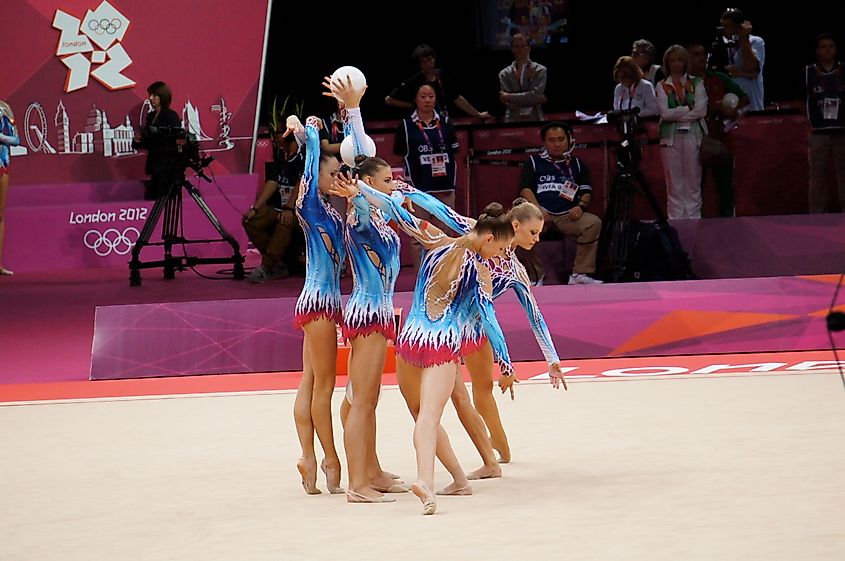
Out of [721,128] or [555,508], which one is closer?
[555,508]

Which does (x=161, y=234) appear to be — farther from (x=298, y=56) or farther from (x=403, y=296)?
(x=403, y=296)

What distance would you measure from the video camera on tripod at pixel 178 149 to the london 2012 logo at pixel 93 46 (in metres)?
2.04

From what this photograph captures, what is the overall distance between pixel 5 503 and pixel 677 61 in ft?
27.0

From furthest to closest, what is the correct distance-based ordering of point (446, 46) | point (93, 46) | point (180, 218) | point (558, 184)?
point (446, 46)
point (93, 46)
point (180, 218)
point (558, 184)

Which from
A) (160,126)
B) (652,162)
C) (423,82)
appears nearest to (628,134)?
(652,162)

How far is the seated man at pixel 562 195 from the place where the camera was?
465 inches

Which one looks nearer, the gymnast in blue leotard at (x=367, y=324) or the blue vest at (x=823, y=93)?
the gymnast in blue leotard at (x=367, y=324)

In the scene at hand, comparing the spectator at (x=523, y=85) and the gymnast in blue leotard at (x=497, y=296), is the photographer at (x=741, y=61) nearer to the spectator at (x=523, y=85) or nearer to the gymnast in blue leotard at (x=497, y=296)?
the spectator at (x=523, y=85)

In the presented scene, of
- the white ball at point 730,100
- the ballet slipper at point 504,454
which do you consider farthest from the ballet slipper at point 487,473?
the white ball at point 730,100

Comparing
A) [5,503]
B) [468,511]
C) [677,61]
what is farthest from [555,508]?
[677,61]

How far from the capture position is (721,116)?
13.1 m

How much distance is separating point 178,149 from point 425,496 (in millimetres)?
9553

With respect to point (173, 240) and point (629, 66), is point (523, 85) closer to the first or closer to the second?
point (629, 66)

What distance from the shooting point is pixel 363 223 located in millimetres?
6191
